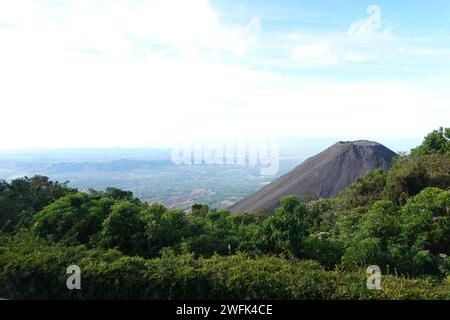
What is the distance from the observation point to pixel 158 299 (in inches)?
173

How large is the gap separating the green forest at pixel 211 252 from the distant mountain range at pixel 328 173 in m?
24.4

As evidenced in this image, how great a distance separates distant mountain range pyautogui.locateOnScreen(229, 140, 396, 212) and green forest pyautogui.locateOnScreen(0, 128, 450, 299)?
24387 millimetres

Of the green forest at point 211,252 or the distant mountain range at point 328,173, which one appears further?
the distant mountain range at point 328,173

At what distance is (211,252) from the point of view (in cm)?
622

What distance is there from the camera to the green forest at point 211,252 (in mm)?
4398

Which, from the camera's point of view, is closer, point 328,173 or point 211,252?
point 211,252

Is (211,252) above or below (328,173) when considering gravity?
above

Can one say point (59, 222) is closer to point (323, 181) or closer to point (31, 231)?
point (31, 231)

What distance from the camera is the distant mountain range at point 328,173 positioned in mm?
36750

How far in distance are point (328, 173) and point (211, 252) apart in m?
37.8

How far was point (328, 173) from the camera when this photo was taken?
138 ft
